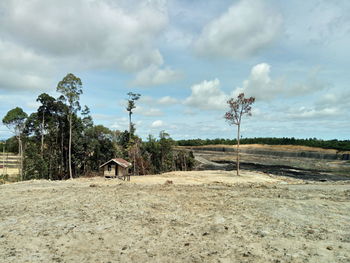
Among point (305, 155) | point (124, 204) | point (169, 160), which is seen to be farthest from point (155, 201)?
point (305, 155)

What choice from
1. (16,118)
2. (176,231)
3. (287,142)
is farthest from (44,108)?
(287,142)

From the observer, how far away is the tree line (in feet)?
108

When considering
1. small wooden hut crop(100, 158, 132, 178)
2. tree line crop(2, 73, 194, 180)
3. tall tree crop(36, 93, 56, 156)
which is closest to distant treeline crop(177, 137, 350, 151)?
tree line crop(2, 73, 194, 180)

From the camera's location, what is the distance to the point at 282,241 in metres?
5.63

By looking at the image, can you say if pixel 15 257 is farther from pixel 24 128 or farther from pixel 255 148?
pixel 255 148

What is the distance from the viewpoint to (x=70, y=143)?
28969 mm

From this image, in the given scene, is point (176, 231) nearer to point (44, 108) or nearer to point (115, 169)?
point (115, 169)

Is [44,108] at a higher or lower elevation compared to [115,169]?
higher

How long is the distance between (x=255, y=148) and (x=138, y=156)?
7437cm

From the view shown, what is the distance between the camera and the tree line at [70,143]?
108ft

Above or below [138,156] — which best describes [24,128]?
above

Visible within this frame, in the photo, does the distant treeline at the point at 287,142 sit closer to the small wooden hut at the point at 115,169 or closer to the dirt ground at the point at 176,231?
the small wooden hut at the point at 115,169

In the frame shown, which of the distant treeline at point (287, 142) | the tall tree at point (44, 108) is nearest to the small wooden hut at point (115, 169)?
the tall tree at point (44, 108)

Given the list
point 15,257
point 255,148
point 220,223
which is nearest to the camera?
point 15,257
